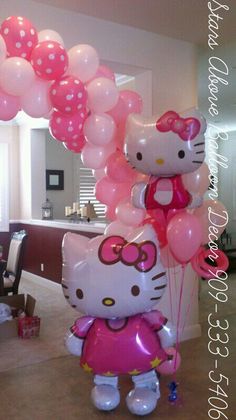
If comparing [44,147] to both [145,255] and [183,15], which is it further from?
[145,255]

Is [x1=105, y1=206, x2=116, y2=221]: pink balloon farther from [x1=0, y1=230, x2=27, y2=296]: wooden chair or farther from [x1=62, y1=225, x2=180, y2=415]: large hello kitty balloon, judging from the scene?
[x1=0, y1=230, x2=27, y2=296]: wooden chair

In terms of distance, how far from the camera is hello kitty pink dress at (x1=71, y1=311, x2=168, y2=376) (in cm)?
223

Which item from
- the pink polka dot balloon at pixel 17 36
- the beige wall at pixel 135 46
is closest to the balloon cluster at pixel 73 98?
the pink polka dot balloon at pixel 17 36

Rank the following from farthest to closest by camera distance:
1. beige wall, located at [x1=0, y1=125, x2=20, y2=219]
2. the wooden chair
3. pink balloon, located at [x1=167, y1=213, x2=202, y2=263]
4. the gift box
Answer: beige wall, located at [x1=0, y1=125, x2=20, y2=219]
the wooden chair
the gift box
pink balloon, located at [x1=167, y1=213, x2=202, y2=263]

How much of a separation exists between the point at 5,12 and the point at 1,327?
251 centimetres

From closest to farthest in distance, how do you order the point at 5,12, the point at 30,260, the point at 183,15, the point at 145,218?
the point at 145,218
the point at 5,12
the point at 183,15
the point at 30,260

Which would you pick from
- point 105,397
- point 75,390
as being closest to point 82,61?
point 105,397

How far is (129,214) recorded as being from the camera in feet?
8.30

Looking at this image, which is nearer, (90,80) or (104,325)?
(104,325)

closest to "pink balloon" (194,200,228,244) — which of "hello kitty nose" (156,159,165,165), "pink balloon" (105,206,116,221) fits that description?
"hello kitty nose" (156,159,165,165)

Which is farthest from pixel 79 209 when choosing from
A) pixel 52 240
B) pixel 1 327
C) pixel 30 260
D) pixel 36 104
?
pixel 36 104

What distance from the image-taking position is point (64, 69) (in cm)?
230

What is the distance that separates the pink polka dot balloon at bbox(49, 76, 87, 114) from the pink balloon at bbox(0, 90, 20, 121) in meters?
0.21

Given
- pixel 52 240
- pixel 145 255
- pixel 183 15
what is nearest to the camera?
pixel 145 255
